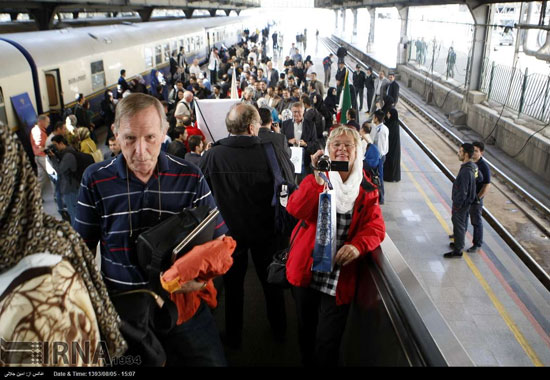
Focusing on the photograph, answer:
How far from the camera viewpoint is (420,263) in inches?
289

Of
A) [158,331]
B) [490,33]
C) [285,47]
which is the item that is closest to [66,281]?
[158,331]

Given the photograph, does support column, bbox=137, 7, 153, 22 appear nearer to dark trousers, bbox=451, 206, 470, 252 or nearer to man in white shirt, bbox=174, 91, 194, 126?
man in white shirt, bbox=174, 91, 194, 126

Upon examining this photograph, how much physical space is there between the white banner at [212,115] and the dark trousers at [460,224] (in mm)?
3870

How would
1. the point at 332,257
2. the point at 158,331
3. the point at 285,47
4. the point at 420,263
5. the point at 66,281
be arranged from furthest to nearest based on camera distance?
the point at 285,47
the point at 420,263
the point at 332,257
the point at 158,331
the point at 66,281

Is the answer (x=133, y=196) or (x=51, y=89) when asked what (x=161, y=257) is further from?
(x=51, y=89)

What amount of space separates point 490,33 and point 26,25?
16.5 m

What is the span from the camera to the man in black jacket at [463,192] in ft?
22.4

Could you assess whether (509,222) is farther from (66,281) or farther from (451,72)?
(451,72)

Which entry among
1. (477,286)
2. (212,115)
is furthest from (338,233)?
(477,286)

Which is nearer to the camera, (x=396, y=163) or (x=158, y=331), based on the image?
(x=158, y=331)

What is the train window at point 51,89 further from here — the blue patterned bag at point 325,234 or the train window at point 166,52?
the blue patterned bag at point 325,234

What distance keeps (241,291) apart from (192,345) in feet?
4.65

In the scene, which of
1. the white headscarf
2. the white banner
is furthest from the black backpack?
the white headscarf

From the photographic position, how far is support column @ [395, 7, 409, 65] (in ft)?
86.8
